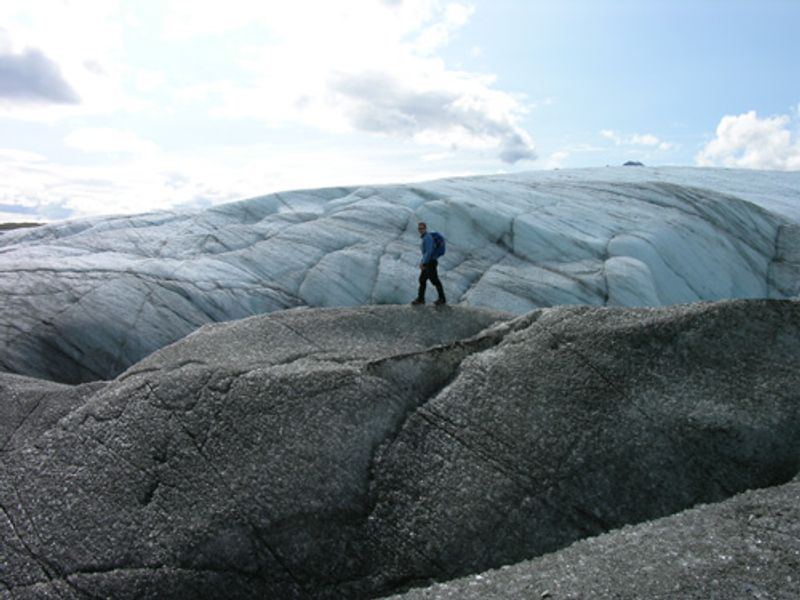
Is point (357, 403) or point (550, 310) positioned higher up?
point (550, 310)

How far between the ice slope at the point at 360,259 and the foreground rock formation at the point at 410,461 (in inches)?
397

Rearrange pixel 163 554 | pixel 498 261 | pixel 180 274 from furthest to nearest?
pixel 498 261
pixel 180 274
pixel 163 554

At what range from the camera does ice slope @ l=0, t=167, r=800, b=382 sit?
1956cm

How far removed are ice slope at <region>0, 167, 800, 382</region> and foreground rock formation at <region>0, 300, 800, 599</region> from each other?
10.1 metres

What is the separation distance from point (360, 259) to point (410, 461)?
56.5ft

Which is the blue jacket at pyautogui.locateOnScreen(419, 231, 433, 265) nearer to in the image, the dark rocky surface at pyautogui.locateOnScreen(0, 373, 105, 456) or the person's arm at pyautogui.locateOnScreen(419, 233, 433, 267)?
the person's arm at pyautogui.locateOnScreen(419, 233, 433, 267)

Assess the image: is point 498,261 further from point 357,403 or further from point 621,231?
point 357,403

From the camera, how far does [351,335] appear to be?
459 inches

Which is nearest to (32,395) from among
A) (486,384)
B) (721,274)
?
(486,384)

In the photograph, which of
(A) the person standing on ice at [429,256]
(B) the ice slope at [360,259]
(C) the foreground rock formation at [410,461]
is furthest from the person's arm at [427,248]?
(B) the ice slope at [360,259]

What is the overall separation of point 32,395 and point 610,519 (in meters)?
8.77

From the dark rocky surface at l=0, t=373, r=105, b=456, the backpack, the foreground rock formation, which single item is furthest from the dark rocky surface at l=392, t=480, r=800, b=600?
the backpack

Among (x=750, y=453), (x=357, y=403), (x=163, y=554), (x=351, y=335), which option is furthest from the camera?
(x=351, y=335)

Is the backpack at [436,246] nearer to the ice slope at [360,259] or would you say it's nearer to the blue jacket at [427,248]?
the blue jacket at [427,248]
